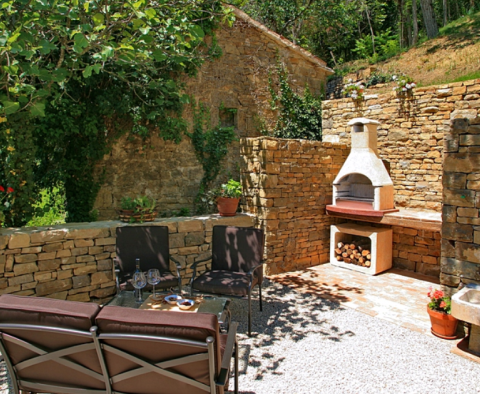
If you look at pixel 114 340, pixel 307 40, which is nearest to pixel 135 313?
pixel 114 340

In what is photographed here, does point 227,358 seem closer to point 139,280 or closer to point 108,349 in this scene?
point 108,349

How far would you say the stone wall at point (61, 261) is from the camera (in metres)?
4.26

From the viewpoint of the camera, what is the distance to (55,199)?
7.02m

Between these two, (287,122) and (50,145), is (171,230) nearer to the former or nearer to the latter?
(50,145)

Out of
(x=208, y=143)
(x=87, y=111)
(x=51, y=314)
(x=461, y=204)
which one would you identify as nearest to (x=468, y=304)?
(x=461, y=204)

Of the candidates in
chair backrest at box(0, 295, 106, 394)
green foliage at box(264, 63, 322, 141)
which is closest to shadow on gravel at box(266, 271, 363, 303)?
chair backrest at box(0, 295, 106, 394)

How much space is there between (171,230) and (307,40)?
10953 mm

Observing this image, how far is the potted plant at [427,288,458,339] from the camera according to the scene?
12.6 feet

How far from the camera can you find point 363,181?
6.84m

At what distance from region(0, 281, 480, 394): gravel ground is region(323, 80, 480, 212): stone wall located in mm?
3235

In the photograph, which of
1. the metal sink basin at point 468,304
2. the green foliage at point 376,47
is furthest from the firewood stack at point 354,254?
the green foliage at point 376,47

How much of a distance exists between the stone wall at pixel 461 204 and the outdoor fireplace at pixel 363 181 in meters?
1.96

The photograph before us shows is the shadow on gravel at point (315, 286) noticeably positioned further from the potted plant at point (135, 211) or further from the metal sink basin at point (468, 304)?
the potted plant at point (135, 211)

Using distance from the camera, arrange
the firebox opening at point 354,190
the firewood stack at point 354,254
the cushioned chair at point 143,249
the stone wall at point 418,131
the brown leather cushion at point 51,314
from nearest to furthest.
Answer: the brown leather cushion at point 51,314
the cushioned chair at point 143,249
the stone wall at point 418,131
the firewood stack at point 354,254
the firebox opening at point 354,190
